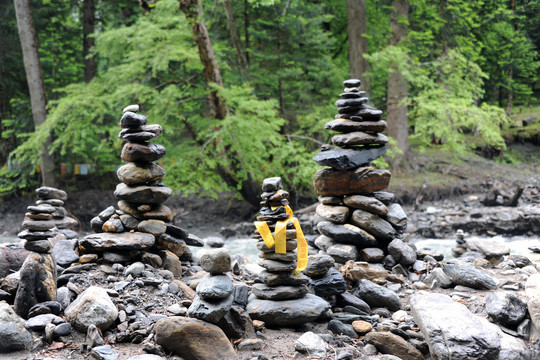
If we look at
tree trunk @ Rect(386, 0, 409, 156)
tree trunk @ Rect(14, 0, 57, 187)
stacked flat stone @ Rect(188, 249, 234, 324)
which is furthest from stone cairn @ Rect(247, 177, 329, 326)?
tree trunk @ Rect(14, 0, 57, 187)

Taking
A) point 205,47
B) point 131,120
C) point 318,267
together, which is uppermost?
point 205,47

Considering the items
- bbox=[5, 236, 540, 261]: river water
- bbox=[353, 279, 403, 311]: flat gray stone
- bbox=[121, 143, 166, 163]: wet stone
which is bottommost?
bbox=[5, 236, 540, 261]: river water

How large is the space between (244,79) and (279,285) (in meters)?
10.5

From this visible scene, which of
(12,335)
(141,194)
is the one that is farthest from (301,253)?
(12,335)

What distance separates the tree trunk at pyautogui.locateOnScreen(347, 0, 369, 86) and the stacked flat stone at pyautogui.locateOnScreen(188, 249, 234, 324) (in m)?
Answer: 11.5

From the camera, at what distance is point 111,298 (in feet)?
16.4

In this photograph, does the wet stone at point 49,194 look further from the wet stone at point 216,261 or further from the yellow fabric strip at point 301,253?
the yellow fabric strip at point 301,253

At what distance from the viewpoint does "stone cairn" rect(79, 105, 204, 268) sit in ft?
19.7

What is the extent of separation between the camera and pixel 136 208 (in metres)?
6.46

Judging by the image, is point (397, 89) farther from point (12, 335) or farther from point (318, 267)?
point (12, 335)

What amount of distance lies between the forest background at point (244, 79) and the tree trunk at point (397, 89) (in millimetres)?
50

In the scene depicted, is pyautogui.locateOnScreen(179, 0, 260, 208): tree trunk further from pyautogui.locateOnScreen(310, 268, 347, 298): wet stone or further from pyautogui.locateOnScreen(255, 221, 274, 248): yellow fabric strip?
pyautogui.locateOnScreen(255, 221, 274, 248): yellow fabric strip

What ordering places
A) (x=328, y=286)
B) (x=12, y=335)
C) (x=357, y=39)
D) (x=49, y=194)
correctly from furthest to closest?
(x=357, y=39)
(x=49, y=194)
(x=328, y=286)
(x=12, y=335)

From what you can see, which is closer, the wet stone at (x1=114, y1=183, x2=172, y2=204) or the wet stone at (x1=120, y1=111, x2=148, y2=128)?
the wet stone at (x1=120, y1=111, x2=148, y2=128)
